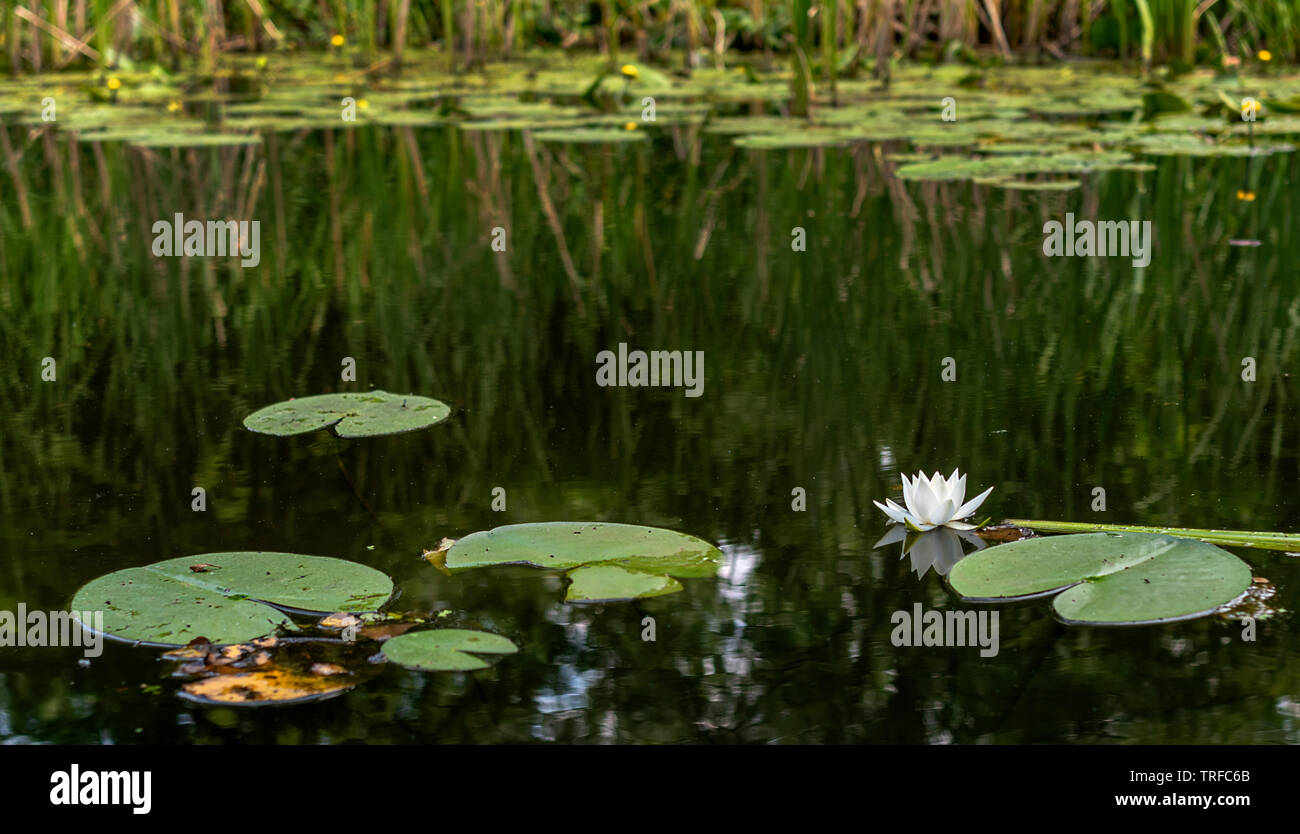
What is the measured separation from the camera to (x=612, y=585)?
1.60 metres

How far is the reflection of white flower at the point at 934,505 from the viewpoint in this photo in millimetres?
1766

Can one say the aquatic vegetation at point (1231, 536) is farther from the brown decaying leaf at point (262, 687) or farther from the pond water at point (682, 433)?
the brown decaying leaf at point (262, 687)

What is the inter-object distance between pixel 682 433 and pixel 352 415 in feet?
1.74

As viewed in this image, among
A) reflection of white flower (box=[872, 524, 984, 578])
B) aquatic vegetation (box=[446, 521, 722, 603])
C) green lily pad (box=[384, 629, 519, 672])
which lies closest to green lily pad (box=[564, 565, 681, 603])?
aquatic vegetation (box=[446, 521, 722, 603])

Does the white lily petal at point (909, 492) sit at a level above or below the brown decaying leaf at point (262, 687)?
above

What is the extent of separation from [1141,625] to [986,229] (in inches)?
98.7

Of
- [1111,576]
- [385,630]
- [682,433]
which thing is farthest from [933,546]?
[385,630]

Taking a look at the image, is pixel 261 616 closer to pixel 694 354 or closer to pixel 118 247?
pixel 694 354

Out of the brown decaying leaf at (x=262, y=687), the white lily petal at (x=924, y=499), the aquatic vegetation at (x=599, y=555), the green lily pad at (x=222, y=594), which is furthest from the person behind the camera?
the white lily petal at (x=924, y=499)

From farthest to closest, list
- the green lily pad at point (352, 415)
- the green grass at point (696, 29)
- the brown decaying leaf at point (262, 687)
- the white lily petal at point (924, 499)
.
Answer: the green grass at point (696, 29), the green lily pad at point (352, 415), the white lily petal at point (924, 499), the brown decaying leaf at point (262, 687)

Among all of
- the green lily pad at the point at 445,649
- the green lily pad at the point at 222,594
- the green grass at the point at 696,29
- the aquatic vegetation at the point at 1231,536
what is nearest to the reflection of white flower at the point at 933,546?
the aquatic vegetation at the point at 1231,536

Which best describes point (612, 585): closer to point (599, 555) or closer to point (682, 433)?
point (599, 555)

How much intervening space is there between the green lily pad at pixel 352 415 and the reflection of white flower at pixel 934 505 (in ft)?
2.64
